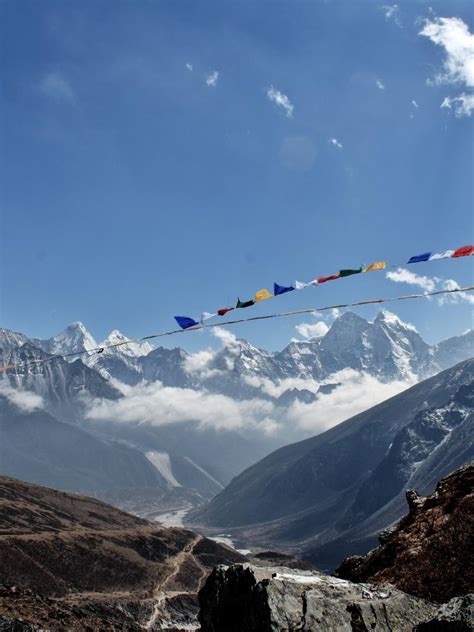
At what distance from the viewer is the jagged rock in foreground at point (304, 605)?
47.0 ft

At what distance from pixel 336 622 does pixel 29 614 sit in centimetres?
3533

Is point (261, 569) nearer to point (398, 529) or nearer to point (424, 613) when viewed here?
point (424, 613)

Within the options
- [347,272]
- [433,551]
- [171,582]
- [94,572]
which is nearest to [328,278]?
[347,272]

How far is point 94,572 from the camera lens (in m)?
104

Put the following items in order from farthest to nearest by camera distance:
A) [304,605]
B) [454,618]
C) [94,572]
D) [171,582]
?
[171,582]
[94,572]
[304,605]
[454,618]

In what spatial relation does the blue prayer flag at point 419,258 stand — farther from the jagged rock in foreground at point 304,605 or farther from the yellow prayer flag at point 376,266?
the jagged rock in foreground at point 304,605

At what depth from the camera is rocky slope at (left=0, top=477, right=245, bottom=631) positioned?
163 feet

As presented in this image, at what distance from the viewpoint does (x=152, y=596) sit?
99625 mm

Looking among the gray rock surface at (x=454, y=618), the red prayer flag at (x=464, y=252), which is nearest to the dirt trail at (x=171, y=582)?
the red prayer flag at (x=464, y=252)

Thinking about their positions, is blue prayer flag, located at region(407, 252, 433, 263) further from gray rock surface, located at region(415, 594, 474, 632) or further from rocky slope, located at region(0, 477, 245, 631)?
rocky slope, located at region(0, 477, 245, 631)

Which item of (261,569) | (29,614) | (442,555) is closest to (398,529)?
(442,555)

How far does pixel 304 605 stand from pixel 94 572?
10508 centimetres

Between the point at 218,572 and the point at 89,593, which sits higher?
the point at 218,572

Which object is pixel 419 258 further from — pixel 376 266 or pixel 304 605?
pixel 304 605
